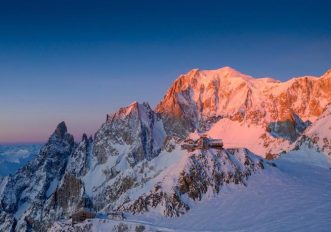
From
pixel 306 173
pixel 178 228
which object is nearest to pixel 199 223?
pixel 178 228

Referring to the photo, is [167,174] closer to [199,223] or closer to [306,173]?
[199,223]

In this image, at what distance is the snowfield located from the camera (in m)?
125

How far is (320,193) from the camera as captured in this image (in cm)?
14900

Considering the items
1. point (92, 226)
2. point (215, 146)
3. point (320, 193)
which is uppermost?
point (215, 146)

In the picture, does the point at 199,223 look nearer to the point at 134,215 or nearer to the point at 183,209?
the point at 183,209

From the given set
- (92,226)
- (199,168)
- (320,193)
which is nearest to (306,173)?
(320,193)

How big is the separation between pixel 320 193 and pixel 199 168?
3630 centimetres

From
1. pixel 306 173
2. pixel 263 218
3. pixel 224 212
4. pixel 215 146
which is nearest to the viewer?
pixel 263 218

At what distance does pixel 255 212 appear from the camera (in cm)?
13625

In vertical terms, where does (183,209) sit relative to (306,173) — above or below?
below

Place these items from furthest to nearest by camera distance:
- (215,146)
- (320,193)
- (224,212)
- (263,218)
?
(215,146)
(320,193)
(224,212)
(263,218)

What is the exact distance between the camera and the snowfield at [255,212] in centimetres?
12475

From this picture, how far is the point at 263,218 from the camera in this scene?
427 ft

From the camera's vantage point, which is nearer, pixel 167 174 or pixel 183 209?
pixel 183 209
